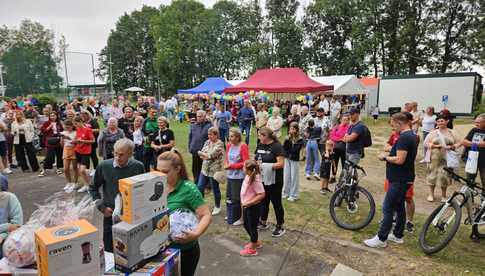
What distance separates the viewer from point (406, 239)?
4.20m

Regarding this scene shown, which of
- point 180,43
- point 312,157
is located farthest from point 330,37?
point 312,157

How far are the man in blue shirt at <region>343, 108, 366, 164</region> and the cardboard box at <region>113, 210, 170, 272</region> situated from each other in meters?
4.33

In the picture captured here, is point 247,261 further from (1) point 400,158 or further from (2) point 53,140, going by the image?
(2) point 53,140

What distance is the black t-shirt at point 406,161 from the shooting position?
3.62 meters

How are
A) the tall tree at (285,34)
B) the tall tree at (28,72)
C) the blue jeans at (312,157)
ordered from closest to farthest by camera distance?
the blue jeans at (312,157)
the tall tree at (28,72)
the tall tree at (285,34)

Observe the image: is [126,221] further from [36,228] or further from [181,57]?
[181,57]

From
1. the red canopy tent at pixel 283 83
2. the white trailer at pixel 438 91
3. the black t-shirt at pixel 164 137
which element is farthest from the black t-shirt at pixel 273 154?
the white trailer at pixel 438 91

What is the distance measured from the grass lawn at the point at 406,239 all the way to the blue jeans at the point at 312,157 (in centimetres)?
135

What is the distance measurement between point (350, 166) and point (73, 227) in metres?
4.23

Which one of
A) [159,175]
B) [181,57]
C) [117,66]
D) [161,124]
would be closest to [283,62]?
[181,57]

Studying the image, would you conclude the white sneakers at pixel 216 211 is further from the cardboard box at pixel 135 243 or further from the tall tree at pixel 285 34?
the tall tree at pixel 285 34

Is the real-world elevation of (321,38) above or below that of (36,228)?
above

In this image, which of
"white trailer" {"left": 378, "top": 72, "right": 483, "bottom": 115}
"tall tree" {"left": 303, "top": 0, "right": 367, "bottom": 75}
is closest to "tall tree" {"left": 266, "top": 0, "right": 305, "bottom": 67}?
"tall tree" {"left": 303, "top": 0, "right": 367, "bottom": 75}

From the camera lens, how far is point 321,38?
131 ft
